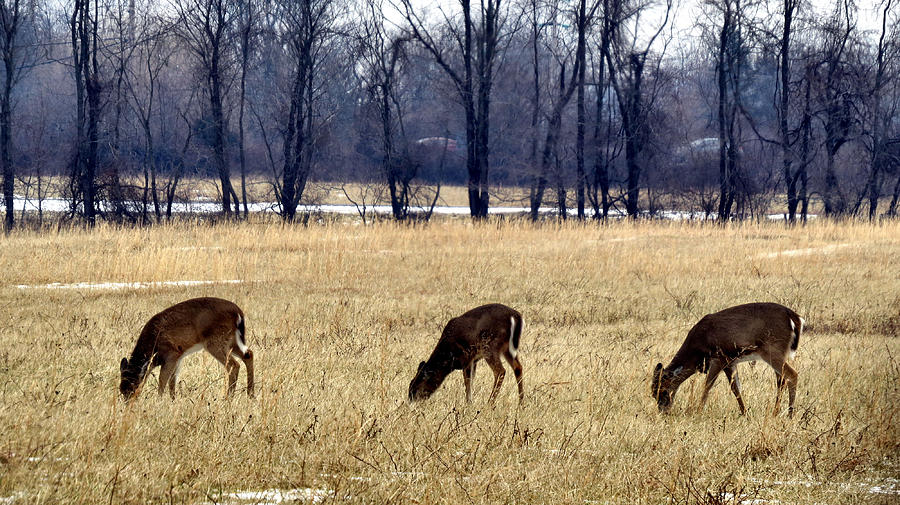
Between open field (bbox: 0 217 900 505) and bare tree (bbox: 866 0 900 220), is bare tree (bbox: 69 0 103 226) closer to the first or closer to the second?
open field (bbox: 0 217 900 505)

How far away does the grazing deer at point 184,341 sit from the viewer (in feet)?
19.1

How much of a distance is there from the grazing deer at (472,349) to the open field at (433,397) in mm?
165

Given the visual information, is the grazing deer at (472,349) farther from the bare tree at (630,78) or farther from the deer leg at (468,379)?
the bare tree at (630,78)

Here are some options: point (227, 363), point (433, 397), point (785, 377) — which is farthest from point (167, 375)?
point (785, 377)

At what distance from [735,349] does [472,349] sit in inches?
77.0

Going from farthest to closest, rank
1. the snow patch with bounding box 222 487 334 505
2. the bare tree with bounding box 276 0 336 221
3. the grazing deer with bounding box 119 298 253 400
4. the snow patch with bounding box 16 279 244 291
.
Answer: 1. the bare tree with bounding box 276 0 336 221
2. the snow patch with bounding box 16 279 244 291
3. the grazing deer with bounding box 119 298 253 400
4. the snow patch with bounding box 222 487 334 505

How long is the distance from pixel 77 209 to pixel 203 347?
22777 mm

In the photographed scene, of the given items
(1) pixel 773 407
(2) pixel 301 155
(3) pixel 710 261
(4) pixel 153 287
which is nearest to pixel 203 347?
(1) pixel 773 407

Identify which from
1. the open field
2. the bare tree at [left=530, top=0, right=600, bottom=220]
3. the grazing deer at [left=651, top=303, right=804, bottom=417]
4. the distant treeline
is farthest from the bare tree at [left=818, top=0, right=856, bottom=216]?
the grazing deer at [left=651, top=303, right=804, bottom=417]

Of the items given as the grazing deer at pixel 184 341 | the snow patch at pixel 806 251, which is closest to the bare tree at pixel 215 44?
the snow patch at pixel 806 251

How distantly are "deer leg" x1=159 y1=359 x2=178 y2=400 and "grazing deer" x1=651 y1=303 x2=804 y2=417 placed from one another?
3.55 m

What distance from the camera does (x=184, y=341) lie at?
6.00 meters

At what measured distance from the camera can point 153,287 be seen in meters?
12.0

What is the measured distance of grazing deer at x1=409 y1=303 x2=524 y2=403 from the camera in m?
6.10
